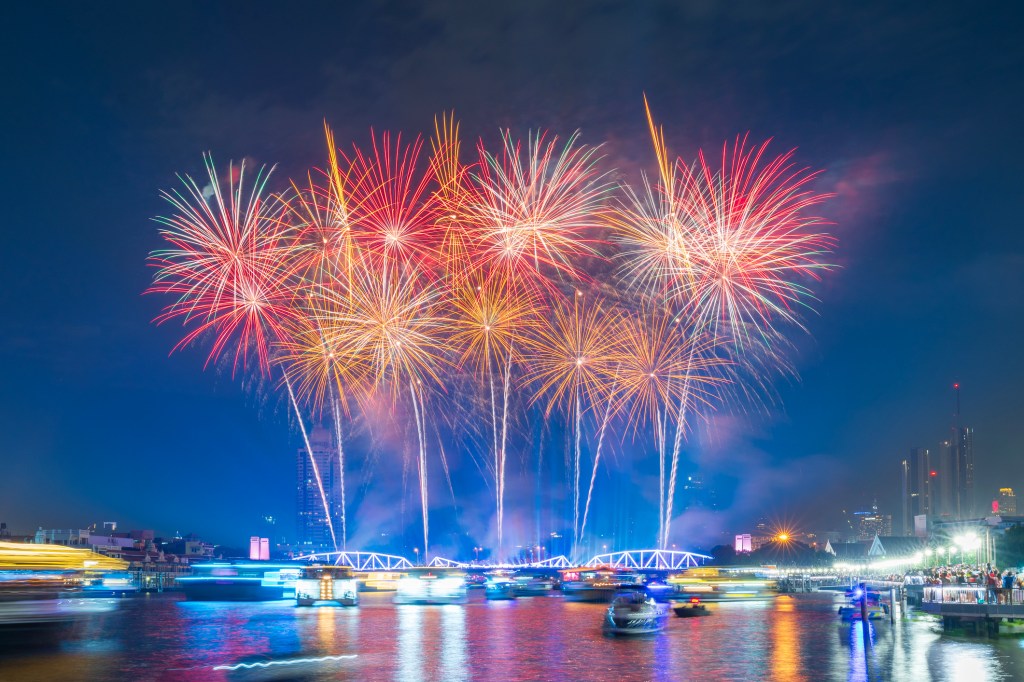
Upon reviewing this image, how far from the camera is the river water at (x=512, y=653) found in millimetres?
30719

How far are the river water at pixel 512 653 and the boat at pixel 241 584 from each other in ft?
198

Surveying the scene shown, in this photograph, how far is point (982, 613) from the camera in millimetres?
43250

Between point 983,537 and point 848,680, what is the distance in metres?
50.9

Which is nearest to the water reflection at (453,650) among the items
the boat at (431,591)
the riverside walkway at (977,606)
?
the riverside walkway at (977,606)

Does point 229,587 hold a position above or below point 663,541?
below

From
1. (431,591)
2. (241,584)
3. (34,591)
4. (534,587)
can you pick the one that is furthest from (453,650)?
(534,587)

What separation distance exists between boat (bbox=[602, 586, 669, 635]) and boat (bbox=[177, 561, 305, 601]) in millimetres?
75188

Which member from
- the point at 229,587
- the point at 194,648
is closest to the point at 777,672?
the point at 194,648

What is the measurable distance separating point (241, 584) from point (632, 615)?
271 feet

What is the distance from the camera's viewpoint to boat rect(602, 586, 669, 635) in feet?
160

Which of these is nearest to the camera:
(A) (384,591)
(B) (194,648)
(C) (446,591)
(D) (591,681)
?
(D) (591,681)

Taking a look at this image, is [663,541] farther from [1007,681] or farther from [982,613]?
[1007,681]

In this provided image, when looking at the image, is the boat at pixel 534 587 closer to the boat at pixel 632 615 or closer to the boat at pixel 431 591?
the boat at pixel 431 591

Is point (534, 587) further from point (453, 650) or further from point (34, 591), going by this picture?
point (34, 591)
